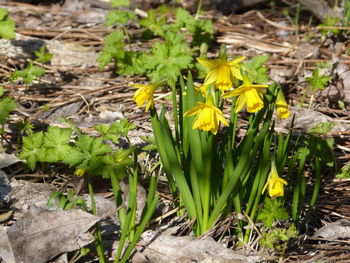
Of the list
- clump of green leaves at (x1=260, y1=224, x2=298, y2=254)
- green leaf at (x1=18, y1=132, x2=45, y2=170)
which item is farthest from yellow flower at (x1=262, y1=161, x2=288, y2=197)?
green leaf at (x1=18, y1=132, x2=45, y2=170)

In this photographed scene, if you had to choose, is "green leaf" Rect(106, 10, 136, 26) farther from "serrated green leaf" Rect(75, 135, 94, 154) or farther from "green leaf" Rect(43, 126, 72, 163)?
"serrated green leaf" Rect(75, 135, 94, 154)

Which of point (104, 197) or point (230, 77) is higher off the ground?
point (230, 77)

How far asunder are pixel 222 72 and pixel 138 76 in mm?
1884

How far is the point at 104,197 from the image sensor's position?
2.71 m

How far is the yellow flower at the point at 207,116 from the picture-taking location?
6.68ft

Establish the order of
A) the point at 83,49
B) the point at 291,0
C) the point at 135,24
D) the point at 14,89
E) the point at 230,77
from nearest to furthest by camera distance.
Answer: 1. the point at 230,77
2. the point at 14,89
3. the point at 83,49
4. the point at 135,24
5. the point at 291,0

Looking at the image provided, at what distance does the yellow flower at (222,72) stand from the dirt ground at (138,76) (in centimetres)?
84

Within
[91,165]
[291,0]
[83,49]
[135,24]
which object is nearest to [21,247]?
[91,165]

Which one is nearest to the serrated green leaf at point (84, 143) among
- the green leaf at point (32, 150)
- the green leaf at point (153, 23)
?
the green leaf at point (32, 150)

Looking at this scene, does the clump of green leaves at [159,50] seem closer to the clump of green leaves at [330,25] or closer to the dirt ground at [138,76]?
the dirt ground at [138,76]

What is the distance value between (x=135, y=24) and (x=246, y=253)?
284 cm

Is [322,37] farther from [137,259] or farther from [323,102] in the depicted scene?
[137,259]

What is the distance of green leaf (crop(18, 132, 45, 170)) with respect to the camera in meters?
2.66

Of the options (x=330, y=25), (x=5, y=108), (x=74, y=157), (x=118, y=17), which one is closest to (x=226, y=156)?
(x=74, y=157)
